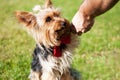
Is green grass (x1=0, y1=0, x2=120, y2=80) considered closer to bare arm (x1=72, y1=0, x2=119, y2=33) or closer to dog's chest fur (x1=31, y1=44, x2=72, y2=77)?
dog's chest fur (x1=31, y1=44, x2=72, y2=77)

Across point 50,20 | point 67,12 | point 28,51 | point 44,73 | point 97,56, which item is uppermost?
point 50,20

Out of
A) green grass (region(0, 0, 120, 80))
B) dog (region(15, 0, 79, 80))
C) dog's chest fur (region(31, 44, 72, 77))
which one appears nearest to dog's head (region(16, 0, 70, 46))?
dog (region(15, 0, 79, 80))

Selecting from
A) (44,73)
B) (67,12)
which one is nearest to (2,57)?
(44,73)

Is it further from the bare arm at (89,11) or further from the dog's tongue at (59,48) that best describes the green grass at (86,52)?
the bare arm at (89,11)

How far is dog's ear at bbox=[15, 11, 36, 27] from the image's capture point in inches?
223

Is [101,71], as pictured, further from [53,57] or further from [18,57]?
[53,57]

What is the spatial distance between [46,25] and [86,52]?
3628 mm

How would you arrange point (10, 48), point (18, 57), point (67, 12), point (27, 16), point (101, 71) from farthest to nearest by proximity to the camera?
point (67, 12) < point (10, 48) < point (18, 57) < point (101, 71) < point (27, 16)

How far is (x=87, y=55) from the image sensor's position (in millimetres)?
9094

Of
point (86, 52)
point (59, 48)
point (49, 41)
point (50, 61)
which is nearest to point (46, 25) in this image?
point (49, 41)

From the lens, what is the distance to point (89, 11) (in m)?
5.18

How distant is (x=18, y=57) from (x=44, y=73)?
9.73 ft

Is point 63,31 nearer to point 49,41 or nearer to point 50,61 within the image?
point 49,41

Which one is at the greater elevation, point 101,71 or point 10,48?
point 10,48
